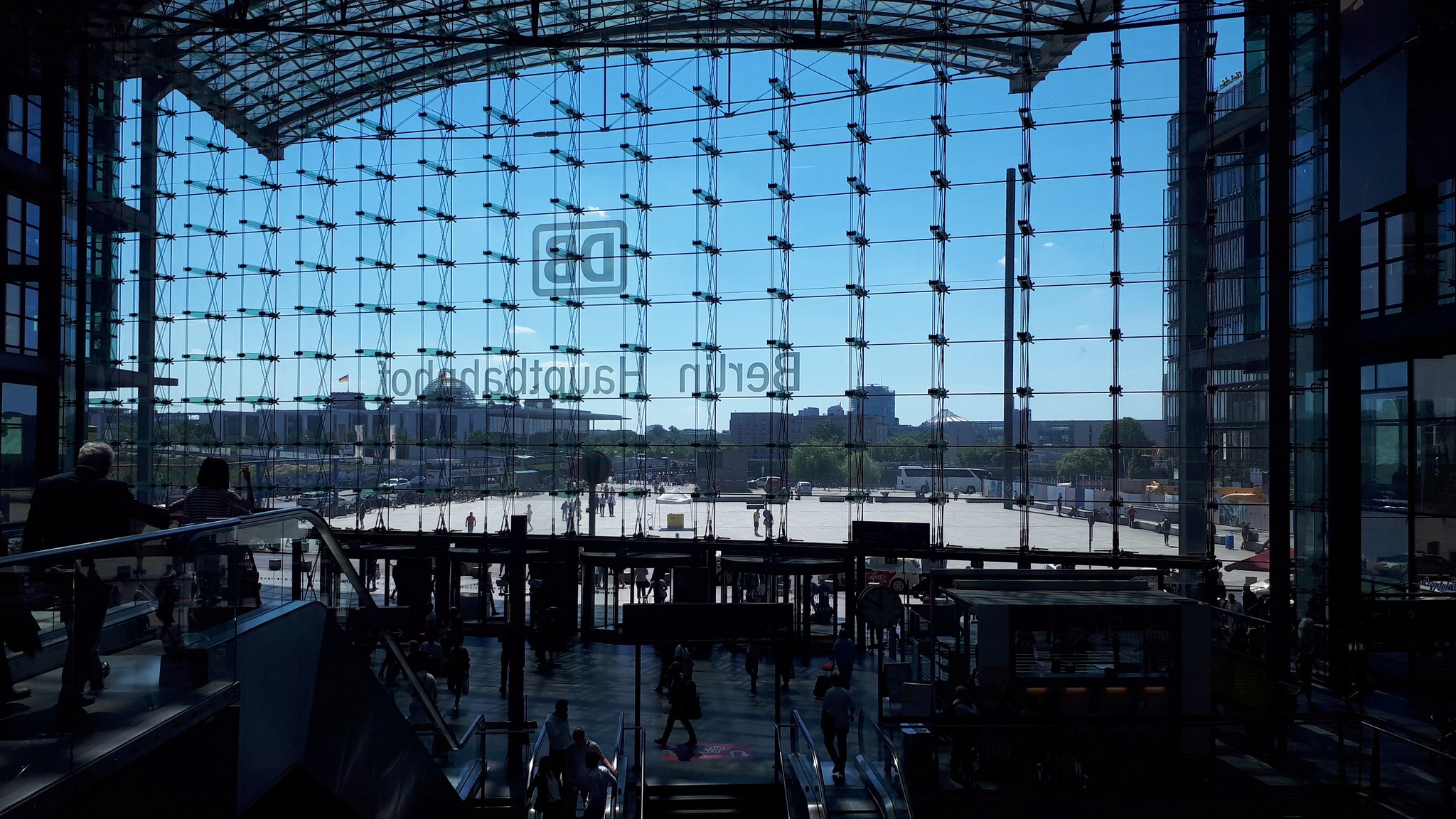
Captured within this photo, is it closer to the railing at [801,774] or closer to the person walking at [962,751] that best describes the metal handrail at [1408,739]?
the person walking at [962,751]

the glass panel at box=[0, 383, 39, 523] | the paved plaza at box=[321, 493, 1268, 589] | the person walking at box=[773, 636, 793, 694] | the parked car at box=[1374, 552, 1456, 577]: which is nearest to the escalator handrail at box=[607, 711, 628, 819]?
the person walking at box=[773, 636, 793, 694]

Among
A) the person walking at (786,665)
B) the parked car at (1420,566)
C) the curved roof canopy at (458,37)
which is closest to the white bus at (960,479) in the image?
the person walking at (786,665)

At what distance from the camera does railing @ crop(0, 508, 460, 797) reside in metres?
2.25

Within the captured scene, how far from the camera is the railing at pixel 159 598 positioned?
2254 mm

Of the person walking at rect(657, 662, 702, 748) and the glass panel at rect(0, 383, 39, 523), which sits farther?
the glass panel at rect(0, 383, 39, 523)

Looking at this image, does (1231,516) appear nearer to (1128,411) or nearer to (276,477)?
(1128,411)

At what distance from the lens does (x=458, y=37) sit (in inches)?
483

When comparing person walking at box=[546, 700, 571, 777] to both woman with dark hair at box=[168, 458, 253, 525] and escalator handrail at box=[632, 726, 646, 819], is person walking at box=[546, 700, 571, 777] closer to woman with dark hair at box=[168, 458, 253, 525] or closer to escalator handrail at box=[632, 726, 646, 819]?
escalator handrail at box=[632, 726, 646, 819]

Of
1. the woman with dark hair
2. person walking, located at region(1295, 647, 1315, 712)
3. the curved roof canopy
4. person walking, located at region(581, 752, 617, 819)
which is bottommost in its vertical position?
person walking, located at region(1295, 647, 1315, 712)

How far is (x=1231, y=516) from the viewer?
12836 millimetres

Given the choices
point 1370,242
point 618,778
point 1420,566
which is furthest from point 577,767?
point 1370,242

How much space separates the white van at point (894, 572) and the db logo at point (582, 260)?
5.79m

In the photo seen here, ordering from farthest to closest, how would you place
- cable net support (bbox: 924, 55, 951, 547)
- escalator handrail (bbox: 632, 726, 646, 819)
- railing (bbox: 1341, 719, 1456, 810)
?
1. cable net support (bbox: 924, 55, 951, 547)
2. escalator handrail (bbox: 632, 726, 646, 819)
3. railing (bbox: 1341, 719, 1456, 810)

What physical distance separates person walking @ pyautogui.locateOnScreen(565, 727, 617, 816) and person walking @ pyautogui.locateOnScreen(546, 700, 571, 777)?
0.20 m
